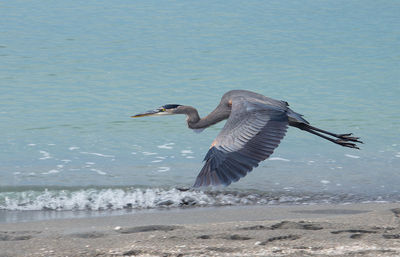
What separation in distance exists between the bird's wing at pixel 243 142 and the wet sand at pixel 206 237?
404 millimetres

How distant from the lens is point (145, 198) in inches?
255

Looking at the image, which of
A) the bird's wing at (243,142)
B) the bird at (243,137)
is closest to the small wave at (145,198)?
the bird at (243,137)

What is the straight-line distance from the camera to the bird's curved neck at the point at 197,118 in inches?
257

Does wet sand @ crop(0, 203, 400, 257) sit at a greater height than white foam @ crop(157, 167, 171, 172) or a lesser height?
lesser

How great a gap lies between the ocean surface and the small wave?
0.02 metres

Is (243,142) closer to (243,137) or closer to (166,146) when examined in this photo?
(243,137)

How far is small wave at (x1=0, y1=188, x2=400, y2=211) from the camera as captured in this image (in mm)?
6203

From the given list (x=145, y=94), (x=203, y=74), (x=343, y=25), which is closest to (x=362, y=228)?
(x=145, y=94)

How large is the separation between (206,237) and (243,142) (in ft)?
2.29

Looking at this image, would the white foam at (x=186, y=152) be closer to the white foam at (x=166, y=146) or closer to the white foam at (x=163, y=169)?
the white foam at (x=166, y=146)

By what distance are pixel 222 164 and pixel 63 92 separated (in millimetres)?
8868

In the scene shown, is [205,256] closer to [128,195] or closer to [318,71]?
[128,195]

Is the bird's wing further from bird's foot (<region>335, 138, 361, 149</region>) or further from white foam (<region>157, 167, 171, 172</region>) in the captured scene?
white foam (<region>157, 167, 171, 172</region>)

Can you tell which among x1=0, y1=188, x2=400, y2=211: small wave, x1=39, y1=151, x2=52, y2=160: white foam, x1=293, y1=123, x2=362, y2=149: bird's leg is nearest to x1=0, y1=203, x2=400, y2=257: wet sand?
x1=0, y1=188, x2=400, y2=211: small wave
